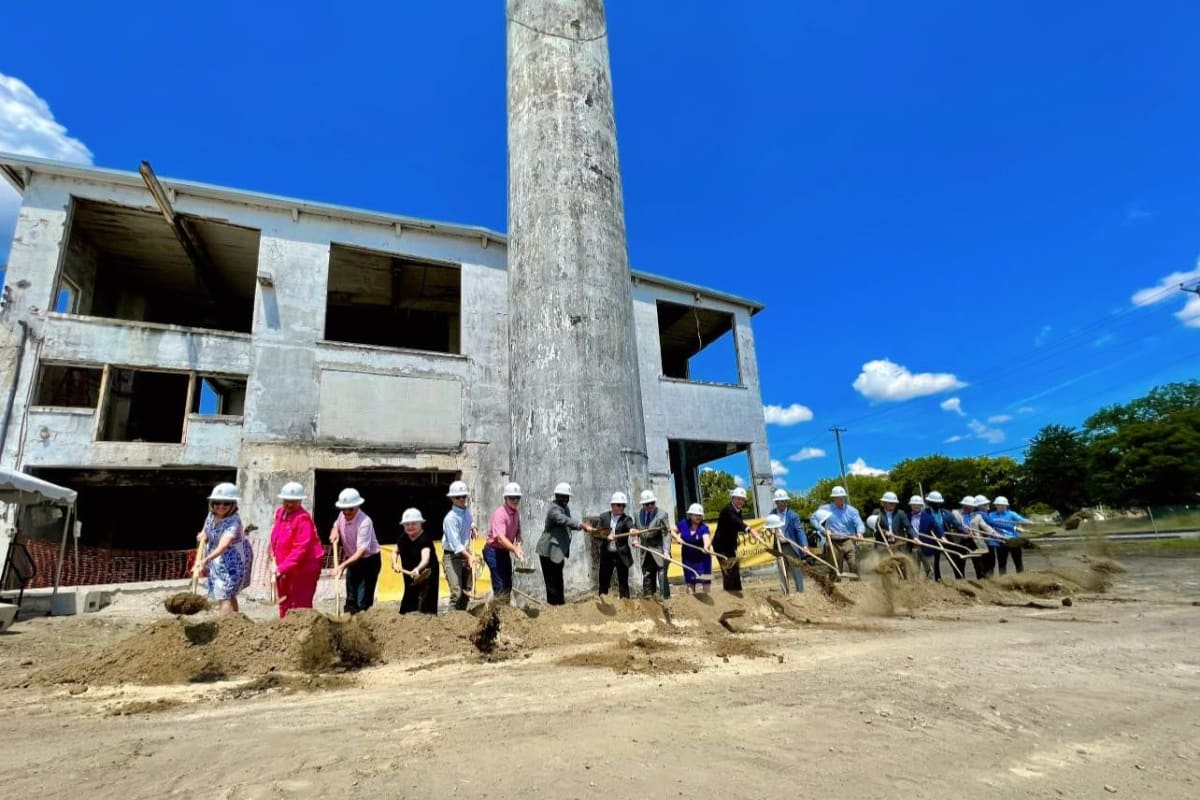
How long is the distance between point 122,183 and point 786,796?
1797 centimetres

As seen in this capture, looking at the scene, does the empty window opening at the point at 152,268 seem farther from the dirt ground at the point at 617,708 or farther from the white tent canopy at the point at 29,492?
the dirt ground at the point at 617,708

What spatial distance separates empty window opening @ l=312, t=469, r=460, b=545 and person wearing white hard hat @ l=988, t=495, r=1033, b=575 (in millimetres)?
10869

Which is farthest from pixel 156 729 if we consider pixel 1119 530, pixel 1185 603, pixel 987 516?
pixel 1119 530

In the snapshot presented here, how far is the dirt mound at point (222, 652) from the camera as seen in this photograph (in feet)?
14.6

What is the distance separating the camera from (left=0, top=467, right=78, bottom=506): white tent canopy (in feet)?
31.1

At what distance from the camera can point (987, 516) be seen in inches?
426

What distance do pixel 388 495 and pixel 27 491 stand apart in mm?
10975

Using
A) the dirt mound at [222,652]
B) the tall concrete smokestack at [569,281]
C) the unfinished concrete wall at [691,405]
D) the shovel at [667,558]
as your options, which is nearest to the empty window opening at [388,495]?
the unfinished concrete wall at [691,405]

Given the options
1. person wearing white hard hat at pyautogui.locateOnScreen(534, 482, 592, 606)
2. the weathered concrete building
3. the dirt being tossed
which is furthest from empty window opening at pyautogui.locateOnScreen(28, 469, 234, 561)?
person wearing white hard hat at pyautogui.locateOnScreen(534, 482, 592, 606)

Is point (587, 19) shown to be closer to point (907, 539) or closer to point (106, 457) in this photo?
point (907, 539)

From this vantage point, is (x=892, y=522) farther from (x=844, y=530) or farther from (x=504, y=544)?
(x=504, y=544)

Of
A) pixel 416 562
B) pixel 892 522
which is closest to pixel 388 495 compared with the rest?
pixel 416 562

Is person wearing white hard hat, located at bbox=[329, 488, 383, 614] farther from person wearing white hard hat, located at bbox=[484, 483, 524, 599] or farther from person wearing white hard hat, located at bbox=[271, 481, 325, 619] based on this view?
person wearing white hard hat, located at bbox=[484, 483, 524, 599]

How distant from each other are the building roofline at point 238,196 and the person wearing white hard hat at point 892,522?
667 cm
